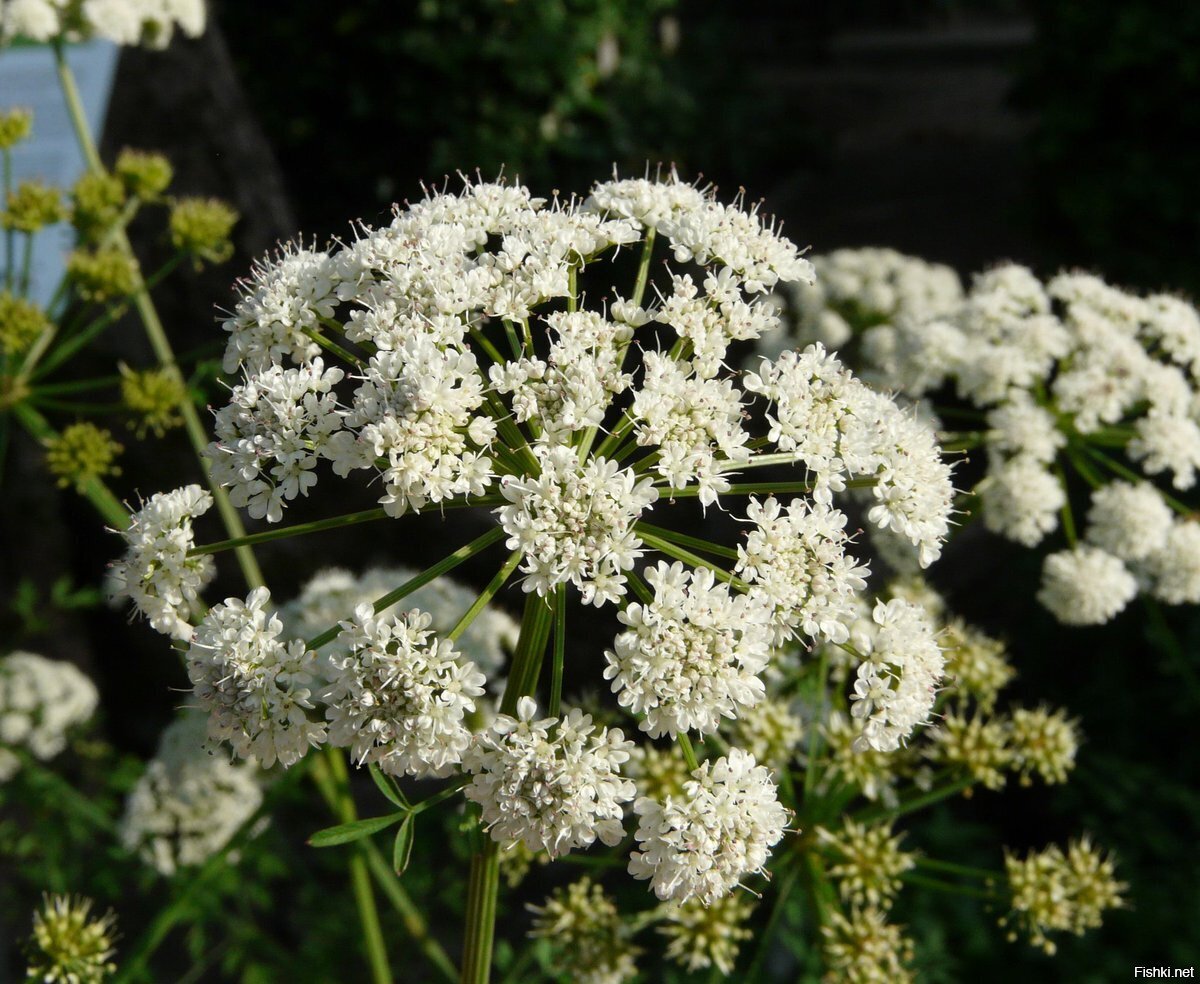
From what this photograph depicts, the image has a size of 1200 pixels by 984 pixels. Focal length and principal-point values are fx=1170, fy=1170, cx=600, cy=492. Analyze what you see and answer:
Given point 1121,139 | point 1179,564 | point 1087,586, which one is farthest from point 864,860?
point 1121,139

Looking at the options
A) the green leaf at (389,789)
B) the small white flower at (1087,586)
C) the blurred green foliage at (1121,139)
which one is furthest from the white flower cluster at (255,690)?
the blurred green foliage at (1121,139)

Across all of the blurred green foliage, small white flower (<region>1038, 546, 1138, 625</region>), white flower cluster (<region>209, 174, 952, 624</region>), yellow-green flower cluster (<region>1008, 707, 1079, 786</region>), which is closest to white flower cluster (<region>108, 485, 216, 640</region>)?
white flower cluster (<region>209, 174, 952, 624</region>)

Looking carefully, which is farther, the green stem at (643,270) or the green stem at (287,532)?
the green stem at (643,270)

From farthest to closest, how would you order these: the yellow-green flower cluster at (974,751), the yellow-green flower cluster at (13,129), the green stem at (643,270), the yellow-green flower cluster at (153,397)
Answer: the yellow-green flower cluster at (13,129)
the yellow-green flower cluster at (153,397)
the yellow-green flower cluster at (974,751)
the green stem at (643,270)

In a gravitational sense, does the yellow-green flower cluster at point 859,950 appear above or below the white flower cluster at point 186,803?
above

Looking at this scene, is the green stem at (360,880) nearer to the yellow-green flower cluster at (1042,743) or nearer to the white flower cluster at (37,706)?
the yellow-green flower cluster at (1042,743)

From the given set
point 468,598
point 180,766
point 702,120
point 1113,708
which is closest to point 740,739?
point 468,598

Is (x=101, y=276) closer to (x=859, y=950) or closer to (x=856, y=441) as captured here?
(x=856, y=441)

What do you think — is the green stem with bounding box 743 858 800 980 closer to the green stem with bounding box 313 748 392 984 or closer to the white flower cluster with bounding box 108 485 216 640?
the green stem with bounding box 313 748 392 984
